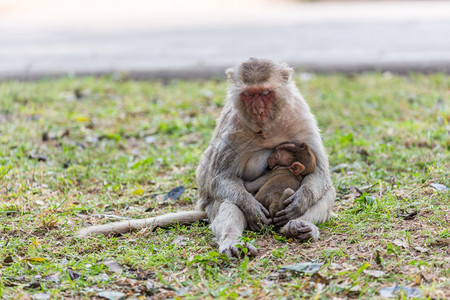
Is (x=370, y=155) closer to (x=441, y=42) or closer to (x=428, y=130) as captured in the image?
(x=428, y=130)

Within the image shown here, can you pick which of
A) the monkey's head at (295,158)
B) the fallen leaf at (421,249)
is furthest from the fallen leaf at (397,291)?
the monkey's head at (295,158)

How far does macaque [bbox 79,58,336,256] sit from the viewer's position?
540cm

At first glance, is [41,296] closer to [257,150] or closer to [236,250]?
[236,250]

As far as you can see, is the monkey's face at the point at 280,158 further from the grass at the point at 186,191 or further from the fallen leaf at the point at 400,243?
the fallen leaf at the point at 400,243

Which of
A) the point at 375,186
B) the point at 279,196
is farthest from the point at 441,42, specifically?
the point at 279,196

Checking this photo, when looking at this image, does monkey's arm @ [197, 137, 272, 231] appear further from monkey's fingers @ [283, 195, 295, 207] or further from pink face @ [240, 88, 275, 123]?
pink face @ [240, 88, 275, 123]

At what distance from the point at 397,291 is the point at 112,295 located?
1774 mm

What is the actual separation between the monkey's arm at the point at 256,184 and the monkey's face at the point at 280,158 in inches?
6.1

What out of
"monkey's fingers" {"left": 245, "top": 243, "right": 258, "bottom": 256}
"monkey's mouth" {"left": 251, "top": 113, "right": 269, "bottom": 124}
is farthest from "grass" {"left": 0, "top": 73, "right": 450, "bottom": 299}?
"monkey's mouth" {"left": 251, "top": 113, "right": 269, "bottom": 124}

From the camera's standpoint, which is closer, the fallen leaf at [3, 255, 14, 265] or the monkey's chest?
the fallen leaf at [3, 255, 14, 265]

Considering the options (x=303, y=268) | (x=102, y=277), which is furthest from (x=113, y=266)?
(x=303, y=268)

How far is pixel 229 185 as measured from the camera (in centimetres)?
559

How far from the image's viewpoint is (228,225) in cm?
523

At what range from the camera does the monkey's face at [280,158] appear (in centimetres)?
552
